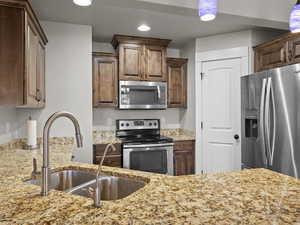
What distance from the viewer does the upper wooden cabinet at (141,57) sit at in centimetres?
340

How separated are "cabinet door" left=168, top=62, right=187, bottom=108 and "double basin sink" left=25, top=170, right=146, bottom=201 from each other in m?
2.49

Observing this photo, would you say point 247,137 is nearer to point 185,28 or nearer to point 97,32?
point 185,28

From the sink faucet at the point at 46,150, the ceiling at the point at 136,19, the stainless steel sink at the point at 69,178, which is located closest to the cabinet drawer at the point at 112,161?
the stainless steel sink at the point at 69,178

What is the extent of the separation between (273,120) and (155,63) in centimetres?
196

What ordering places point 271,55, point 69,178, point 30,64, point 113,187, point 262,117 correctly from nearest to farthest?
point 113,187 < point 69,178 < point 30,64 < point 262,117 < point 271,55

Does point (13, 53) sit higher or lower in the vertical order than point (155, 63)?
lower

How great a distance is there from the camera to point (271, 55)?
2.83 metres

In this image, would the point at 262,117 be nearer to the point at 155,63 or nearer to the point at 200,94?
the point at 200,94

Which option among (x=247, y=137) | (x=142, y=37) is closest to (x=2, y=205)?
(x=247, y=137)

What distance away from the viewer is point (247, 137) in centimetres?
277

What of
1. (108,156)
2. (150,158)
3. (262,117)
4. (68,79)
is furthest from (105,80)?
(262,117)

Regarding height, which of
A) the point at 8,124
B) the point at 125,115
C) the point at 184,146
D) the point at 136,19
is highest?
the point at 136,19

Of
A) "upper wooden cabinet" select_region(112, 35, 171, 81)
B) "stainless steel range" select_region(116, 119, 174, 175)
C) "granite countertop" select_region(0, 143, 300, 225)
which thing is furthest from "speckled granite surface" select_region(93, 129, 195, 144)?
"granite countertop" select_region(0, 143, 300, 225)

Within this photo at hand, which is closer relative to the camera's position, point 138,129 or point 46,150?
point 46,150
